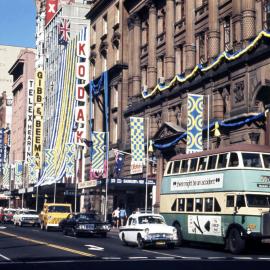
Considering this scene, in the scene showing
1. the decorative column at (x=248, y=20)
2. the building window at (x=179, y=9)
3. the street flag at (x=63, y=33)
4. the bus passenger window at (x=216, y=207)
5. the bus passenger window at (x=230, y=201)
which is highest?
the street flag at (x=63, y=33)

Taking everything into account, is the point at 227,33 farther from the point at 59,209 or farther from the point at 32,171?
the point at 32,171

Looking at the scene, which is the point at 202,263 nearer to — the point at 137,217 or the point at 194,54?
the point at 137,217

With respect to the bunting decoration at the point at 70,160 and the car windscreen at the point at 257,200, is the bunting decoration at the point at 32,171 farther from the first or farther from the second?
the car windscreen at the point at 257,200

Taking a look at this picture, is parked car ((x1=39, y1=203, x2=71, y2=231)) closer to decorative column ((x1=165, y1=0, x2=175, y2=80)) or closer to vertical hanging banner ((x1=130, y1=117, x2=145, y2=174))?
vertical hanging banner ((x1=130, y1=117, x2=145, y2=174))

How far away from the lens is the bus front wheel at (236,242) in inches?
1009

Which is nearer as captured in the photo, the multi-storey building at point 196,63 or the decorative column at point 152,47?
the multi-storey building at point 196,63

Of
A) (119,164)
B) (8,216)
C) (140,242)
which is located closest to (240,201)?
(140,242)

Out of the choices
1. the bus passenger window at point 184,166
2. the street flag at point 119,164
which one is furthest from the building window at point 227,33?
the street flag at point 119,164

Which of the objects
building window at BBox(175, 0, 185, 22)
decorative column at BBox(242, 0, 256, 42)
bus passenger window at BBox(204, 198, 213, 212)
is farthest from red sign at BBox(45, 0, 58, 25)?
bus passenger window at BBox(204, 198, 213, 212)

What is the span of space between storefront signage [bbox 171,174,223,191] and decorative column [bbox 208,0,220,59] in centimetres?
1654

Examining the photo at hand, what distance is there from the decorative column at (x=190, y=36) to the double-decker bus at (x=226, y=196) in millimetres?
19389

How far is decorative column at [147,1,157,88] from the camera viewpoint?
56812mm

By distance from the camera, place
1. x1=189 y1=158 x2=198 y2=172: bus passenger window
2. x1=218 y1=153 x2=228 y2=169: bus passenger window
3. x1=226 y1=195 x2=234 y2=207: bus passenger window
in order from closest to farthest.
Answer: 1. x1=226 y1=195 x2=234 y2=207: bus passenger window
2. x1=218 y1=153 x2=228 y2=169: bus passenger window
3. x1=189 y1=158 x2=198 y2=172: bus passenger window

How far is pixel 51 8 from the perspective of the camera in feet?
354
